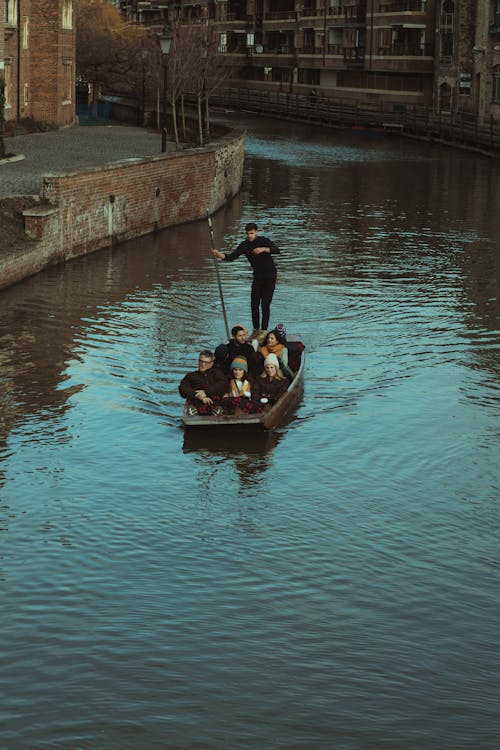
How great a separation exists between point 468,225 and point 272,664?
27697 millimetres

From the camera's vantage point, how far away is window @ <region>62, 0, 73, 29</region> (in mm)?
51781

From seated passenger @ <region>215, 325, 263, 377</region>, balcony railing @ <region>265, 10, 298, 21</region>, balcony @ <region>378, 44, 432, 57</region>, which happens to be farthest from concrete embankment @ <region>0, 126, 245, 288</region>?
balcony railing @ <region>265, 10, 298, 21</region>

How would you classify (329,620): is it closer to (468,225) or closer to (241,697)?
(241,697)

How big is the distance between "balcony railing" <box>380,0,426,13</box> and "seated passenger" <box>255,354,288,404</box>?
67491mm

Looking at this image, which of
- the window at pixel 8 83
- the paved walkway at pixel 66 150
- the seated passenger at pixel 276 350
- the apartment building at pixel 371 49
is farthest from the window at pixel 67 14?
the seated passenger at pixel 276 350

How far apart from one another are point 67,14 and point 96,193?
2600cm

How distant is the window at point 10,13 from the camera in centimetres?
4650

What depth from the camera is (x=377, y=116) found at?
77.4m

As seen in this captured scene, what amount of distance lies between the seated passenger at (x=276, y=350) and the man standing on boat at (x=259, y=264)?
125cm

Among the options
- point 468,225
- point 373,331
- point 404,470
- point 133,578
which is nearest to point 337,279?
point 373,331

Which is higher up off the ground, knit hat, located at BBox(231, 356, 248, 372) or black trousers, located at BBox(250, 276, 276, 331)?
black trousers, located at BBox(250, 276, 276, 331)

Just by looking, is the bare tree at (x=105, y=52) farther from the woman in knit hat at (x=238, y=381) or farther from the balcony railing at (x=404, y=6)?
the woman in knit hat at (x=238, y=381)

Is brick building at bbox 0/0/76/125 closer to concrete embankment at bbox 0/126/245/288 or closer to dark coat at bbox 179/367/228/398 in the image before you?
concrete embankment at bbox 0/126/245/288

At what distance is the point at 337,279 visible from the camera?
27172 mm
